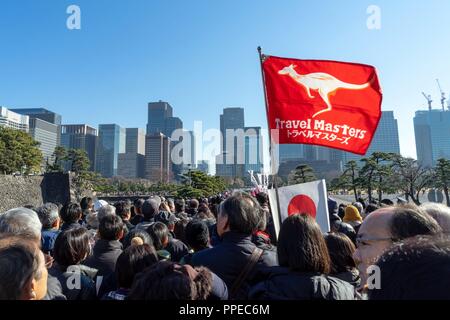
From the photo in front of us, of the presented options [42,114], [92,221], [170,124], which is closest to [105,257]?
[92,221]

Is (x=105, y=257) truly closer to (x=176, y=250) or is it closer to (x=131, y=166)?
(x=176, y=250)

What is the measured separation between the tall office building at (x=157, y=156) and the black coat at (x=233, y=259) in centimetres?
11459

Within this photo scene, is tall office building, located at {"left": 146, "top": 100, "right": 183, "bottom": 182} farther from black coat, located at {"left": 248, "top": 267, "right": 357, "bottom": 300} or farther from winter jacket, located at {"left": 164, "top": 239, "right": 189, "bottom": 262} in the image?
black coat, located at {"left": 248, "top": 267, "right": 357, "bottom": 300}

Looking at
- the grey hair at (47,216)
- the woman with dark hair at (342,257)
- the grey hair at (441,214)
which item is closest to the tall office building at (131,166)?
the grey hair at (47,216)

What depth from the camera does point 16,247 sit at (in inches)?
58.6

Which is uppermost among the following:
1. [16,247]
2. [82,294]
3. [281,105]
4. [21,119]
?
[21,119]

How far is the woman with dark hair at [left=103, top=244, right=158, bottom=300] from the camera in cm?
204

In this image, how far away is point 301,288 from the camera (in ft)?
5.39

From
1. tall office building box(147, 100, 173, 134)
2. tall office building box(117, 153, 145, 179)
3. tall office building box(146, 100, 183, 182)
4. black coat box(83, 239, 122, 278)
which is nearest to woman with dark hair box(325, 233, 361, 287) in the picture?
black coat box(83, 239, 122, 278)

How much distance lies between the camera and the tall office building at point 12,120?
390 ft
